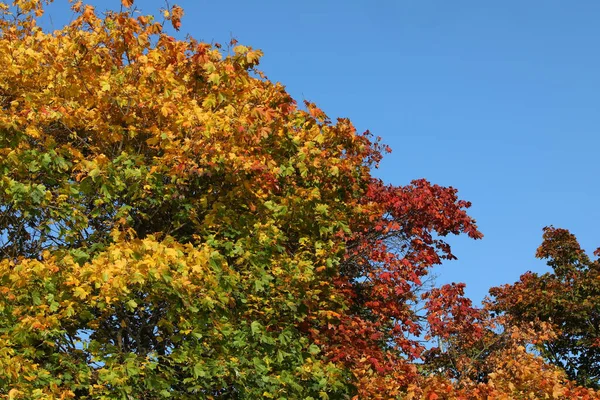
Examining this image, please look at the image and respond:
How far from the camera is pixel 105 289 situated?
11750mm

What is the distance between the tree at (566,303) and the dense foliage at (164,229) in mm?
17142

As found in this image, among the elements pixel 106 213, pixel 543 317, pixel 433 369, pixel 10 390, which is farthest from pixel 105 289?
pixel 543 317

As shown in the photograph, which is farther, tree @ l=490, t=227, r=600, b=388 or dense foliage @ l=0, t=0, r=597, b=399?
tree @ l=490, t=227, r=600, b=388

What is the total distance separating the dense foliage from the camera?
12.1m

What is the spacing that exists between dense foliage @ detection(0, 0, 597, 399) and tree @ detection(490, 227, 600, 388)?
1714 cm

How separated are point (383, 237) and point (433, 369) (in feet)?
24.9

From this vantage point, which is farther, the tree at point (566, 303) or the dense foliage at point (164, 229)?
the tree at point (566, 303)

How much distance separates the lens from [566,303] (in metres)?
31.9

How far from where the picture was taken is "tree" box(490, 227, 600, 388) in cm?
3183

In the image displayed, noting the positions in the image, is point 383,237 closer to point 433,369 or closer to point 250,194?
point 433,369

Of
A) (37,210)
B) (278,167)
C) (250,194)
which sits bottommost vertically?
(37,210)

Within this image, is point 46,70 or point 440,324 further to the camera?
point 440,324

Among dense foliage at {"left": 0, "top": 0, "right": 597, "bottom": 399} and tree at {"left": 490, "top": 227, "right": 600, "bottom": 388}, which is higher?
tree at {"left": 490, "top": 227, "right": 600, "bottom": 388}

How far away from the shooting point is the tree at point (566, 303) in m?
31.8
